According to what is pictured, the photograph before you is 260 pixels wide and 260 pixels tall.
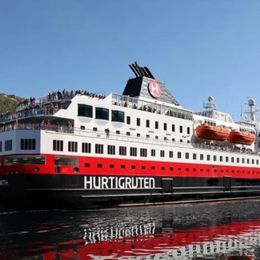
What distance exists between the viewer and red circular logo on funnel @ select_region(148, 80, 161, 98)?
44644 mm

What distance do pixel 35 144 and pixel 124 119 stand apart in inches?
365

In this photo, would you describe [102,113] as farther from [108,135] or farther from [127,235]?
[127,235]

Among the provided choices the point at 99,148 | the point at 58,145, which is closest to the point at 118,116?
the point at 99,148

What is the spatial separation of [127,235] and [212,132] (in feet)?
88.1

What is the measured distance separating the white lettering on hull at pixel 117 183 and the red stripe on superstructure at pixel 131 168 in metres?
0.39

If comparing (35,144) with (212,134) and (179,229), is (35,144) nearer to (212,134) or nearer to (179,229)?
(179,229)

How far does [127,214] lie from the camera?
32.0m

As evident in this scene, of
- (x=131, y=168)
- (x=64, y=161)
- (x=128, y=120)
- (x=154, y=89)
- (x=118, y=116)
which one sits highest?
(x=154, y=89)

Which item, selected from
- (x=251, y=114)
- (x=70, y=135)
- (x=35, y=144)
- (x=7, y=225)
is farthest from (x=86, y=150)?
(x=251, y=114)

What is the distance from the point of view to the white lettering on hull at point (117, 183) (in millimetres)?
34219

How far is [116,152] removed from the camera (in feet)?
120

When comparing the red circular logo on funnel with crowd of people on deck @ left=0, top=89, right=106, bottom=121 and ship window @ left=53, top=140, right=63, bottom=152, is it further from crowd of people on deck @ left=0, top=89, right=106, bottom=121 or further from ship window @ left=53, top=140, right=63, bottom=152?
ship window @ left=53, top=140, right=63, bottom=152

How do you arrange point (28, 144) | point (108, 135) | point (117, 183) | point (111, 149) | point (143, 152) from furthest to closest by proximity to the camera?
point (143, 152), point (108, 135), point (111, 149), point (117, 183), point (28, 144)

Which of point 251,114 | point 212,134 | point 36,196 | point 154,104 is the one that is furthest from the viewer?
point 251,114
